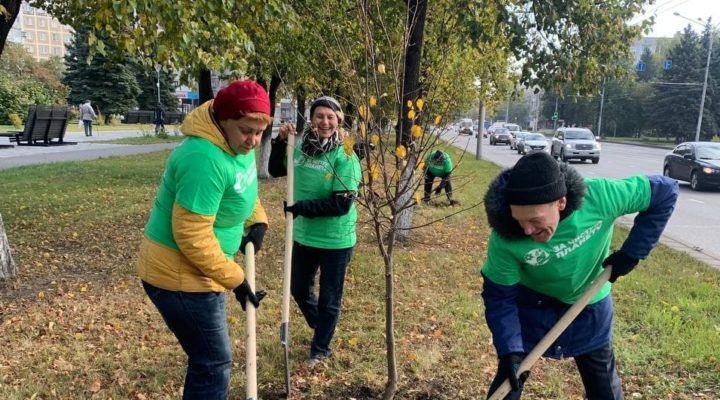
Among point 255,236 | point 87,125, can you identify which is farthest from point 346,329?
point 87,125

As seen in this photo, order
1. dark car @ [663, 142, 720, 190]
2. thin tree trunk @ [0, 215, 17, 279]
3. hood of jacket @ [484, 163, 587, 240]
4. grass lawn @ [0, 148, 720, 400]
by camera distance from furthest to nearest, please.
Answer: dark car @ [663, 142, 720, 190], thin tree trunk @ [0, 215, 17, 279], grass lawn @ [0, 148, 720, 400], hood of jacket @ [484, 163, 587, 240]

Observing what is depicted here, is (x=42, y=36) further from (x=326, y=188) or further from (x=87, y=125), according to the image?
(x=326, y=188)

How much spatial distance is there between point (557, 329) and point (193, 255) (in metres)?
1.50

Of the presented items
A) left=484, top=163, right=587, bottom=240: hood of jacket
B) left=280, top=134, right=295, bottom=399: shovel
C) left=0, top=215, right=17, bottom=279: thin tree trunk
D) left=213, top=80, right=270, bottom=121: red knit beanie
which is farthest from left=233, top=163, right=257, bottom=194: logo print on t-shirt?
left=0, top=215, right=17, bottom=279: thin tree trunk

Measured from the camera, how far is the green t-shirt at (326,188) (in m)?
3.29

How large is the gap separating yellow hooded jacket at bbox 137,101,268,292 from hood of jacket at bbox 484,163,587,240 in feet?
3.41

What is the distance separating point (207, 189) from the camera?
211 cm

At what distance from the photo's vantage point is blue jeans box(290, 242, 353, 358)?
3.42m

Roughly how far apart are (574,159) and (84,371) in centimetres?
2357

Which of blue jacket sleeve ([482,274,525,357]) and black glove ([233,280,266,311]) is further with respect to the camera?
black glove ([233,280,266,311])

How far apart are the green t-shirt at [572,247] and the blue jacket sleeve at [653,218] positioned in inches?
1.6

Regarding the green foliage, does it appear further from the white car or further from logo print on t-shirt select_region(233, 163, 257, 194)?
logo print on t-shirt select_region(233, 163, 257, 194)

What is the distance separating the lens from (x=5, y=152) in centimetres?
1595

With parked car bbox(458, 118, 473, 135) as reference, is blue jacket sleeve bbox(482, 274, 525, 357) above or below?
below
